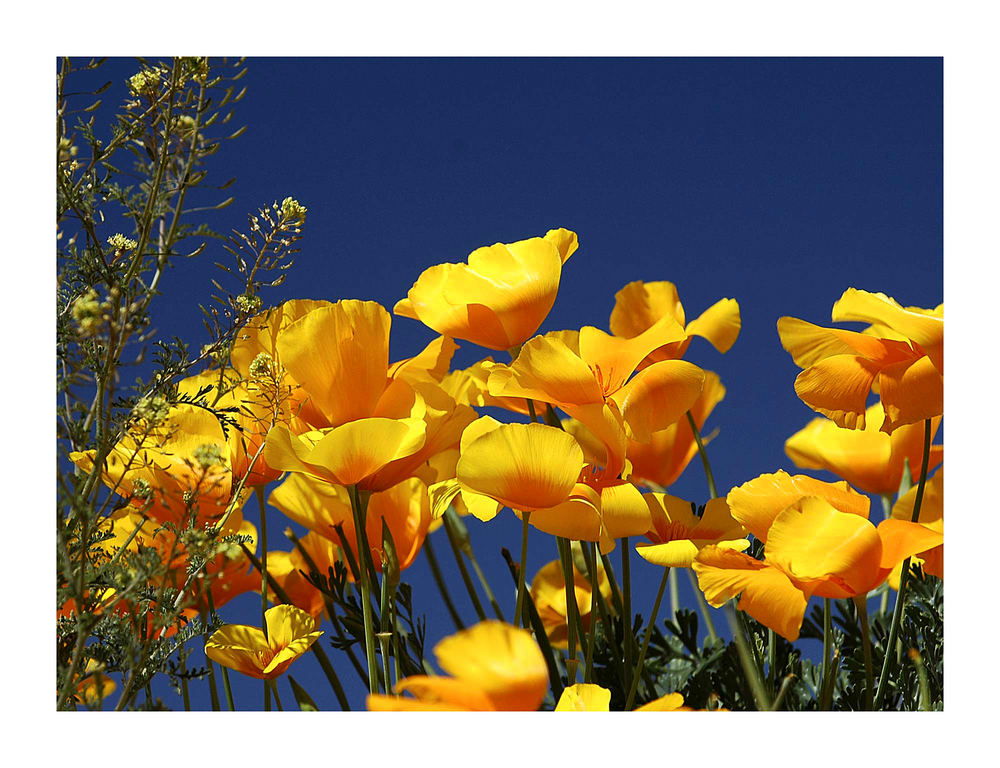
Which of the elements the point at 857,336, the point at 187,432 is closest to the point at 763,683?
the point at 857,336

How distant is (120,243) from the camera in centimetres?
45

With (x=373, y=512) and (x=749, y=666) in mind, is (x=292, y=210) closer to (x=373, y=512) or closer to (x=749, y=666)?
(x=373, y=512)

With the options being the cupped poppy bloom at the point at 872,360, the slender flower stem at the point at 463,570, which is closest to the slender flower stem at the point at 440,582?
the slender flower stem at the point at 463,570

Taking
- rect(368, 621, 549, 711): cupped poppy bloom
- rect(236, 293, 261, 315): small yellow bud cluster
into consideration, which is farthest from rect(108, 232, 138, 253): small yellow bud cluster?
rect(368, 621, 549, 711): cupped poppy bloom

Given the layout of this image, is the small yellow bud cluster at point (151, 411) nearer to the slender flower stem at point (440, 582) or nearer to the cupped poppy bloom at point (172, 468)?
the cupped poppy bloom at point (172, 468)

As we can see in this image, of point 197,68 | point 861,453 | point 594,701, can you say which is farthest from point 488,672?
point 861,453

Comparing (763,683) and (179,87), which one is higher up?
(179,87)

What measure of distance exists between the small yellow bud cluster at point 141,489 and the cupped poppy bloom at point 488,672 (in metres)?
0.16

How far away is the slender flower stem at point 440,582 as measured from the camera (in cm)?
55

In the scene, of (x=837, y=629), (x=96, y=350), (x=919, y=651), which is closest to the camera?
(x=96, y=350)

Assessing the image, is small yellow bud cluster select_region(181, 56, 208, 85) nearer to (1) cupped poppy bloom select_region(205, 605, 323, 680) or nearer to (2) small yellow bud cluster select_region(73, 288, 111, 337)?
(2) small yellow bud cluster select_region(73, 288, 111, 337)
